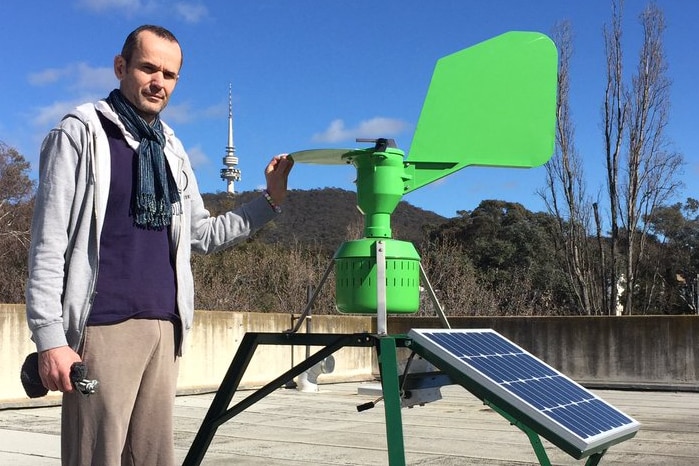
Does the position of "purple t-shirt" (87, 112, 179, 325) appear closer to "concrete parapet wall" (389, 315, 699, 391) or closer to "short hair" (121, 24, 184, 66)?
"short hair" (121, 24, 184, 66)

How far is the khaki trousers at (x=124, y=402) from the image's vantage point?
2.10m

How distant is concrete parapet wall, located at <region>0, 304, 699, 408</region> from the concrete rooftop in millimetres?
1273

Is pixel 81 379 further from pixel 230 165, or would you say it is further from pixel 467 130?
pixel 230 165

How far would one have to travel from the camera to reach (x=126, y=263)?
2178 mm

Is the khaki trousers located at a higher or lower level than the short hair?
lower

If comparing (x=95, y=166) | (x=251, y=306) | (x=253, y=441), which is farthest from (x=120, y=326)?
(x=251, y=306)

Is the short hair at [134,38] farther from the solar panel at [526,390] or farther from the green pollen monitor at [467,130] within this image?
the solar panel at [526,390]

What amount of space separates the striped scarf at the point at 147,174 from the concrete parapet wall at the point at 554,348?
28.9ft

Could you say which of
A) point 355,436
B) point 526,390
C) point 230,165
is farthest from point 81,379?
point 230,165

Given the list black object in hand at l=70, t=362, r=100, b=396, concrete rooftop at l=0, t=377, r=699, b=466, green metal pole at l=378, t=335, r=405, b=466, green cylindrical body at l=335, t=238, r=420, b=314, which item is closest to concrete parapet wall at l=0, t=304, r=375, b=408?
concrete rooftop at l=0, t=377, r=699, b=466

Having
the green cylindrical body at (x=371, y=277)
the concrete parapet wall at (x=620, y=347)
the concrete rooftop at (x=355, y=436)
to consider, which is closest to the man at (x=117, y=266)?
the green cylindrical body at (x=371, y=277)

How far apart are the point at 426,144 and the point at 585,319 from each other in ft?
36.6

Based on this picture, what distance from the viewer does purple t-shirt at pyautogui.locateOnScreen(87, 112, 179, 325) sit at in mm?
2144

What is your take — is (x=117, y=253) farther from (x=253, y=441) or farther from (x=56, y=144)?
(x=253, y=441)
